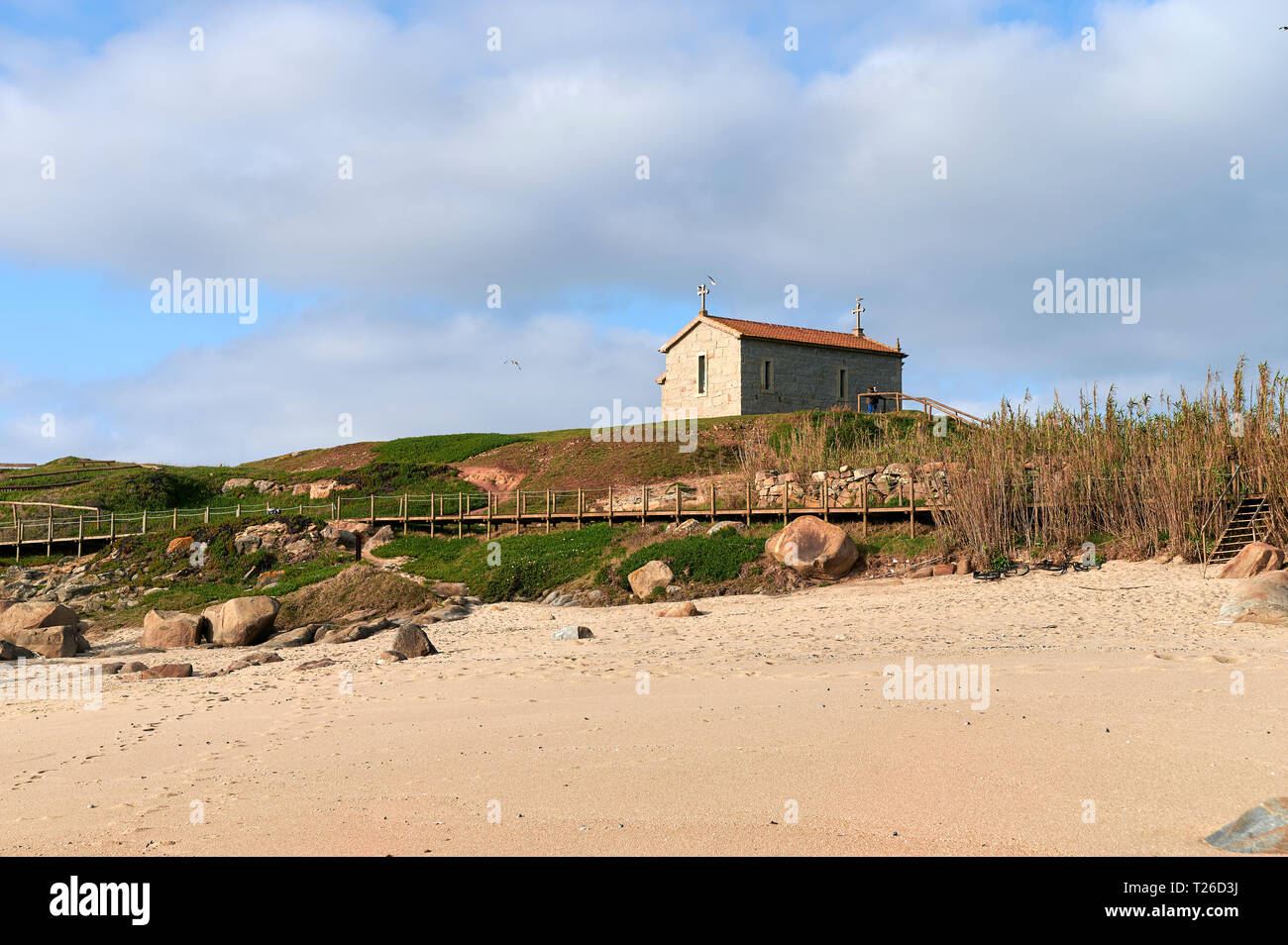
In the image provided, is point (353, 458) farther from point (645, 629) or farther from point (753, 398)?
point (645, 629)

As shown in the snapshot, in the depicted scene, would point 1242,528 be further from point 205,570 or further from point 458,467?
point 458,467

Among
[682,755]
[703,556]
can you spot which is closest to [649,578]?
[703,556]

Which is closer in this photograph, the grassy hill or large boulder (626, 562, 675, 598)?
large boulder (626, 562, 675, 598)

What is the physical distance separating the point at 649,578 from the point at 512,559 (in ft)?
16.4

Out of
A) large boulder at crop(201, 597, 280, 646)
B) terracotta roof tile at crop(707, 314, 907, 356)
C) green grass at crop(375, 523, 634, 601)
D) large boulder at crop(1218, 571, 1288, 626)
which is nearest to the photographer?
large boulder at crop(1218, 571, 1288, 626)

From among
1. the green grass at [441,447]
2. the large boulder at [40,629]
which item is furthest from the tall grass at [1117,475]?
the green grass at [441,447]

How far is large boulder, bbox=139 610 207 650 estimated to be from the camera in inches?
744

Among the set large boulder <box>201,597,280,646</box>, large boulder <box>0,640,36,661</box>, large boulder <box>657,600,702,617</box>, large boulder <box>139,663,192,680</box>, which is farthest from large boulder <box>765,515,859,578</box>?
large boulder <box>0,640,36,661</box>

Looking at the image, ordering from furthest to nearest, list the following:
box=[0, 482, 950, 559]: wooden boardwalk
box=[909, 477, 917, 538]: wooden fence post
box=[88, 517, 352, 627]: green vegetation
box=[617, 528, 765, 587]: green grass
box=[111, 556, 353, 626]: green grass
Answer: box=[0, 482, 950, 559]: wooden boardwalk < box=[88, 517, 352, 627]: green vegetation < box=[111, 556, 353, 626]: green grass < box=[909, 477, 917, 538]: wooden fence post < box=[617, 528, 765, 587]: green grass

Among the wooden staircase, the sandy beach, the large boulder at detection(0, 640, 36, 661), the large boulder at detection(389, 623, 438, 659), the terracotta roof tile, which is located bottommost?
the large boulder at detection(0, 640, 36, 661)

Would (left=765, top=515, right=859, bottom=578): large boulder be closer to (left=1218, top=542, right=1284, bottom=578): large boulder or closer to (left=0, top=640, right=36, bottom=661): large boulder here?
(left=1218, top=542, right=1284, bottom=578): large boulder

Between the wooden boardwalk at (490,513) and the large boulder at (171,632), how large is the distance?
37.2 feet

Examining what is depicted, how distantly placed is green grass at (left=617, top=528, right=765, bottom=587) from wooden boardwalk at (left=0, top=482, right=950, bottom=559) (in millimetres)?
2467
